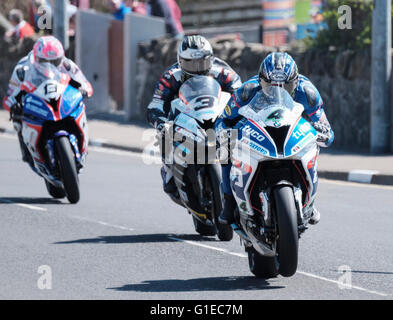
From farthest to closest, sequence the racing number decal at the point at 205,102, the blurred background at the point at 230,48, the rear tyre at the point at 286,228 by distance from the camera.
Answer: the blurred background at the point at 230,48
the racing number decal at the point at 205,102
the rear tyre at the point at 286,228

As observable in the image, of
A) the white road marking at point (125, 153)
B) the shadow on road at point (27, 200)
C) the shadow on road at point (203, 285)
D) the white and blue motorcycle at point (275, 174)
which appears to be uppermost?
the white and blue motorcycle at point (275, 174)

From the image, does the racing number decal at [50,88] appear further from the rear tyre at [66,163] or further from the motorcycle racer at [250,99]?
the motorcycle racer at [250,99]

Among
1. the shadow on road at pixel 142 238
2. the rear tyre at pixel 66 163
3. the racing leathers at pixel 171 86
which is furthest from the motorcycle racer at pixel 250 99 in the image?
the rear tyre at pixel 66 163

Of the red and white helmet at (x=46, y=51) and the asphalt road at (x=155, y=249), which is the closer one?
the asphalt road at (x=155, y=249)

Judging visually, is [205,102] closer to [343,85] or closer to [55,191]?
[55,191]

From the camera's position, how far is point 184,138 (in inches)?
377

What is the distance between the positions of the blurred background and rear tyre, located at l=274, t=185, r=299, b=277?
26.1 ft

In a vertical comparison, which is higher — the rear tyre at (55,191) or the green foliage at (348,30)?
the green foliage at (348,30)

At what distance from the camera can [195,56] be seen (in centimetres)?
981

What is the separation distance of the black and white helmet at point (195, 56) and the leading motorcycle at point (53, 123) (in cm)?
228

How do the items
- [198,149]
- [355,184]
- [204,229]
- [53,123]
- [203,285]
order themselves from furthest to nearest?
[355,184] < [53,123] < [204,229] < [198,149] < [203,285]

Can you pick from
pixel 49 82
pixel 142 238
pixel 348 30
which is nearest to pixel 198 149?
pixel 142 238

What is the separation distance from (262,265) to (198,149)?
169 cm

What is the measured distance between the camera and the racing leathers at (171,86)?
1000 cm
